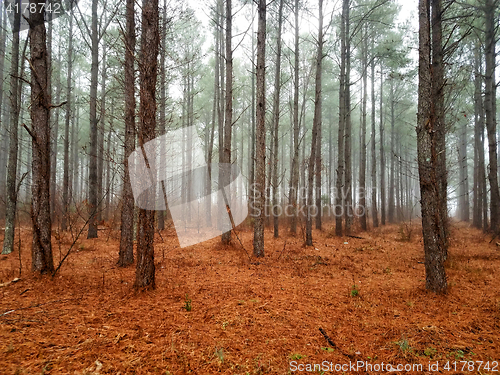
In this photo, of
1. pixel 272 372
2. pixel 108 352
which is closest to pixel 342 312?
pixel 272 372

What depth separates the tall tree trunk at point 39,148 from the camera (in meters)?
4.37

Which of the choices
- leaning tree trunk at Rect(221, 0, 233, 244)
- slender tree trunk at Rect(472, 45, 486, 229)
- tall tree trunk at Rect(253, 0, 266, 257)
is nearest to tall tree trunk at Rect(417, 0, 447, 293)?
tall tree trunk at Rect(253, 0, 266, 257)

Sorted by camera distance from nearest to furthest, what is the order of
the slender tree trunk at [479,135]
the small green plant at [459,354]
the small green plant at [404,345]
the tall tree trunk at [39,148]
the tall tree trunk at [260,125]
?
the small green plant at [459,354] < the small green plant at [404,345] < the tall tree trunk at [39,148] < the tall tree trunk at [260,125] < the slender tree trunk at [479,135]

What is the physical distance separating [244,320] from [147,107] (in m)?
3.51

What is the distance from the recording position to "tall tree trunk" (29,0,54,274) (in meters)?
4.37

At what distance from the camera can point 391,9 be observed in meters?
11.0

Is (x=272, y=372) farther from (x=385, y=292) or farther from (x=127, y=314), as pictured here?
(x=385, y=292)

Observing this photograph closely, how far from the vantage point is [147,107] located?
3.72 m

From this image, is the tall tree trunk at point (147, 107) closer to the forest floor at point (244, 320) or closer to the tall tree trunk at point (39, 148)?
the forest floor at point (244, 320)

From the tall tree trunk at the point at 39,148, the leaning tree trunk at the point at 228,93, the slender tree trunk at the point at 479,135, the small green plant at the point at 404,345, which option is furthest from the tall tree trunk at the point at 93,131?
the slender tree trunk at the point at 479,135

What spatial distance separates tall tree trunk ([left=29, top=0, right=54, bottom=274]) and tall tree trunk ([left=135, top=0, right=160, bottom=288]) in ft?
6.90

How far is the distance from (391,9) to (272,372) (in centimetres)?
1494

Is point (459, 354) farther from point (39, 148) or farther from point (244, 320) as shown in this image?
point (39, 148)

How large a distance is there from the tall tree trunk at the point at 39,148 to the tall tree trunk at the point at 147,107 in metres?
2.10
